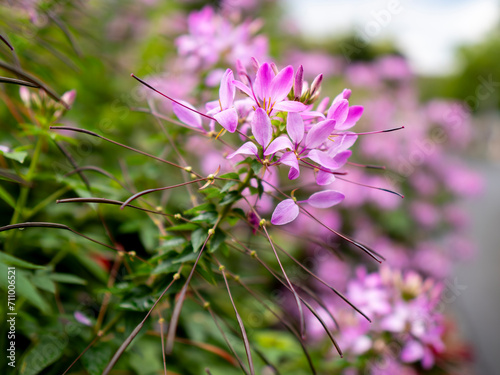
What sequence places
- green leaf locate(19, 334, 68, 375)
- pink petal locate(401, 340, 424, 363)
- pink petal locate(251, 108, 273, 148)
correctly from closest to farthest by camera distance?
pink petal locate(251, 108, 273, 148) < green leaf locate(19, 334, 68, 375) < pink petal locate(401, 340, 424, 363)

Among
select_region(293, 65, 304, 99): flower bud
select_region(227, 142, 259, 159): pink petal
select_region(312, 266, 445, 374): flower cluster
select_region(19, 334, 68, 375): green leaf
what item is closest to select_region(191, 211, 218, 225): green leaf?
select_region(227, 142, 259, 159): pink petal

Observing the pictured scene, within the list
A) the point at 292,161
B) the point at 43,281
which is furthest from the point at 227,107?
the point at 43,281

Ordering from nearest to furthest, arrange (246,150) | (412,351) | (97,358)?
(246,150) < (97,358) < (412,351)

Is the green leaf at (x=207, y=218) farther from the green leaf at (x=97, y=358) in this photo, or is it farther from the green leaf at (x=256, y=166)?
the green leaf at (x=97, y=358)

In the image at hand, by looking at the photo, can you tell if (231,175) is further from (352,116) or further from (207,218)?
(352,116)

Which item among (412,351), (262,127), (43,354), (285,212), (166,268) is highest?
(262,127)

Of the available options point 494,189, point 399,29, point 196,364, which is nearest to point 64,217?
point 196,364

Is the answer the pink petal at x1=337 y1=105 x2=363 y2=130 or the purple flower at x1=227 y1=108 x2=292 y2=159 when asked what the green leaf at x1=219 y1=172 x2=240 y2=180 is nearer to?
the purple flower at x1=227 y1=108 x2=292 y2=159

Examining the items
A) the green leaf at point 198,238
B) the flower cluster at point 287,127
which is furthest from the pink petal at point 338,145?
the green leaf at point 198,238
